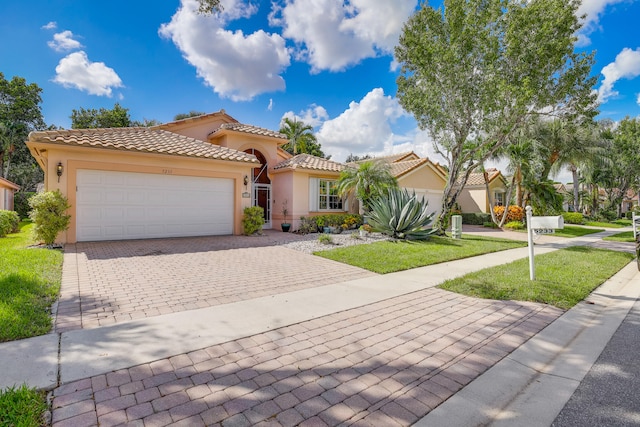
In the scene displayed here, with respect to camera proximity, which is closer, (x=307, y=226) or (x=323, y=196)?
(x=307, y=226)

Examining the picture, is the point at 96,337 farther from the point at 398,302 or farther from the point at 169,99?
the point at 169,99

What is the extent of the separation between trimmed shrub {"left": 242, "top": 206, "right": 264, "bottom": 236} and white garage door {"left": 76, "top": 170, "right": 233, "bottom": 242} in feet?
2.32

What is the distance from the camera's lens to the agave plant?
11.9 metres

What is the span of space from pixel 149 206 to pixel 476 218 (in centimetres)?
2380

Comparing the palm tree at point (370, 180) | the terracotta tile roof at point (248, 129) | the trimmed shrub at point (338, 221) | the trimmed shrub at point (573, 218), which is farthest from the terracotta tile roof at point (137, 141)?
the trimmed shrub at point (573, 218)

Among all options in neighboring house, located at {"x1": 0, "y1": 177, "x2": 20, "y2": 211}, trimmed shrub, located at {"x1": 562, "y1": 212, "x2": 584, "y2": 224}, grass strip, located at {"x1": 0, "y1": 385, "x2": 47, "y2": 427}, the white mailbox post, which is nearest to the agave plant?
the white mailbox post

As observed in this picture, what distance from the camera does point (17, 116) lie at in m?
30.2

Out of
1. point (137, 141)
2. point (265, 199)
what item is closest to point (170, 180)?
point (137, 141)

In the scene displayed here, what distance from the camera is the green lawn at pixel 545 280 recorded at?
568cm

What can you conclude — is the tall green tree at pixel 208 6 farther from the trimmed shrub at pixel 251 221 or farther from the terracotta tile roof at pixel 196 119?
the terracotta tile roof at pixel 196 119

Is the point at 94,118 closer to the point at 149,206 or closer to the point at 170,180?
the point at 170,180

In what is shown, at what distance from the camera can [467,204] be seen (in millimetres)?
28297

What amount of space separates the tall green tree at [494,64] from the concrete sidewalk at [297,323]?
9.53 meters

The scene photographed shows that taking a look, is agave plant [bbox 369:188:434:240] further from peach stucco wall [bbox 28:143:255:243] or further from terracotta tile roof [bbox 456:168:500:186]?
terracotta tile roof [bbox 456:168:500:186]
